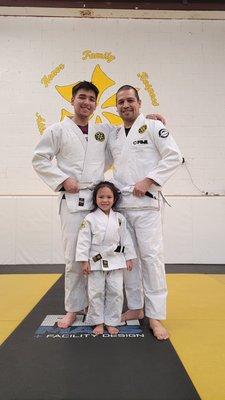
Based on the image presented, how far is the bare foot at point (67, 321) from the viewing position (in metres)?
2.13

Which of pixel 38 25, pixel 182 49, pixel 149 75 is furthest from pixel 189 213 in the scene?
pixel 38 25

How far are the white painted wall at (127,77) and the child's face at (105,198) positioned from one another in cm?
330

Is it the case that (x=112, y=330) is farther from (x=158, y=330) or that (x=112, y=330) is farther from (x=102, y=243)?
(x=102, y=243)

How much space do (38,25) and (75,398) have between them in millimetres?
5813

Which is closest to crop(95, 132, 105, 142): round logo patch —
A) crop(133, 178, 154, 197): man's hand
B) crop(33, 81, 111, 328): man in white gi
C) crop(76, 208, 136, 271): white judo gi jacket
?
crop(33, 81, 111, 328): man in white gi

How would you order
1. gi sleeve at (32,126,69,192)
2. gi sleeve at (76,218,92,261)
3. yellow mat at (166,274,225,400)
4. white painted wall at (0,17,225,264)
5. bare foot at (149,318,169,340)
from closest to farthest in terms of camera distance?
yellow mat at (166,274,225,400) < bare foot at (149,318,169,340) < gi sleeve at (76,218,92,261) < gi sleeve at (32,126,69,192) < white painted wall at (0,17,225,264)

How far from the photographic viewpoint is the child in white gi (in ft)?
6.83

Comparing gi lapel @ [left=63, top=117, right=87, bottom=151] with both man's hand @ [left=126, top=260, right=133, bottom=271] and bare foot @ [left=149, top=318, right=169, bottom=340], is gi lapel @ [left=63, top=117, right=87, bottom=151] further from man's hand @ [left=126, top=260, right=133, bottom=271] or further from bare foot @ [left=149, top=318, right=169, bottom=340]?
bare foot @ [left=149, top=318, right=169, bottom=340]

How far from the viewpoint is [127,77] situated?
542 centimetres

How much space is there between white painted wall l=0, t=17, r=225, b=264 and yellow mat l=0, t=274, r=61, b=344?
181 cm

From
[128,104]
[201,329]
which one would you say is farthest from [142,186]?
[201,329]

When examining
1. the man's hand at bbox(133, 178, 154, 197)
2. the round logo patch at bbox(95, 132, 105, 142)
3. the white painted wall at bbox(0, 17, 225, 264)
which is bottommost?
the man's hand at bbox(133, 178, 154, 197)

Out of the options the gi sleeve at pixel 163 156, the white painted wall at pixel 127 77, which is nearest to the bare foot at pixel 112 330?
the gi sleeve at pixel 163 156

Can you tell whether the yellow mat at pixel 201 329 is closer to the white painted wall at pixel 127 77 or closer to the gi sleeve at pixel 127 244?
the gi sleeve at pixel 127 244
